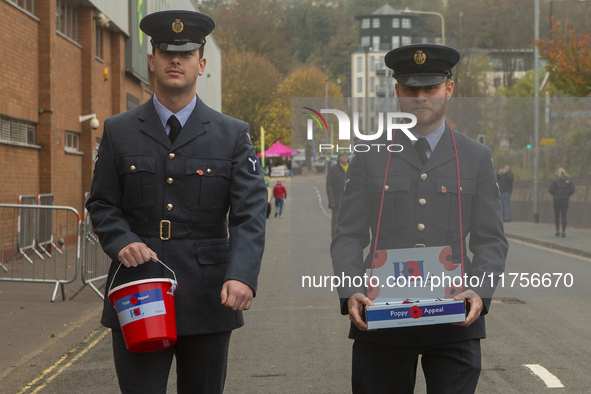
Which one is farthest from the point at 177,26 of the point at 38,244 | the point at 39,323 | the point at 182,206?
the point at 38,244

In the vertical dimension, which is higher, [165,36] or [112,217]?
[165,36]

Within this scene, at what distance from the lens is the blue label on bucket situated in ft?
10.8

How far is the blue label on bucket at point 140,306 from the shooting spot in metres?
3.31

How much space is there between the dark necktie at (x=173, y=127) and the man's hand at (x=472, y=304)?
1.25 m

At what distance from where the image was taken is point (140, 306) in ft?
10.9

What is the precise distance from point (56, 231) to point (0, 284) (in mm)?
1327

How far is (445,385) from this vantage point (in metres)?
3.49

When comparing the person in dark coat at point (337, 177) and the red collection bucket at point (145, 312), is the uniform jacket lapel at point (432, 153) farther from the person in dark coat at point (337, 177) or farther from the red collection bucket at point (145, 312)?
the red collection bucket at point (145, 312)

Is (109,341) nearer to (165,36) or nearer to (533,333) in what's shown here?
(533,333)

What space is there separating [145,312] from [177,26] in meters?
1.13

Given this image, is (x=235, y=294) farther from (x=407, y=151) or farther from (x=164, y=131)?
(x=407, y=151)

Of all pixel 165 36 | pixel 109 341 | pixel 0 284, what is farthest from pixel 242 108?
pixel 165 36

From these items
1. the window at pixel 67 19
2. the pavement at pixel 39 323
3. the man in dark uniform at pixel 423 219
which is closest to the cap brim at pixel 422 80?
the man in dark uniform at pixel 423 219

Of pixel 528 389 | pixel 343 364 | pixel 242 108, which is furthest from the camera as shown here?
pixel 242 108
